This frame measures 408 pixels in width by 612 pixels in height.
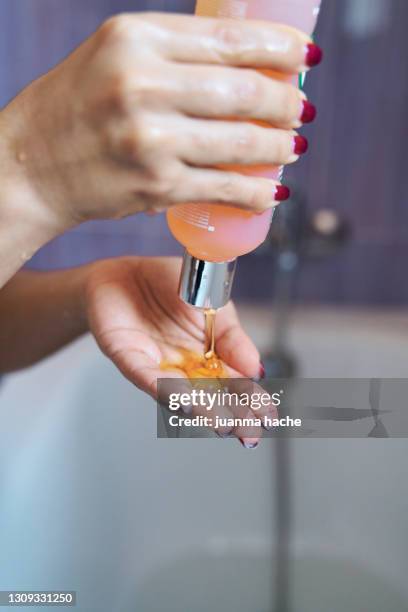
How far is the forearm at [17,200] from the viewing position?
301 mm

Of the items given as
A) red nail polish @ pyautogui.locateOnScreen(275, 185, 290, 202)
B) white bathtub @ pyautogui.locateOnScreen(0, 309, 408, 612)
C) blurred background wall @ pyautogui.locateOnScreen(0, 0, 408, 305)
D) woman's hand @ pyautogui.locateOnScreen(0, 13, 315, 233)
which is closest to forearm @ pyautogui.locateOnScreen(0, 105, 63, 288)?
woman's hand @ pyautogui.locateOnScreen(0, 13, 315, 233)

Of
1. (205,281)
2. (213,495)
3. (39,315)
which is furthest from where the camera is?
(213,495)

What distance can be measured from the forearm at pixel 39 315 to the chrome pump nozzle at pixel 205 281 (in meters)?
0.16

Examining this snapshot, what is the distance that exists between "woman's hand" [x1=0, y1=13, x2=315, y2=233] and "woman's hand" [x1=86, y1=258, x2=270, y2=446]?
0.46ft

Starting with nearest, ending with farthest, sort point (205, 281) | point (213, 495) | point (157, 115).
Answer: point (157, 115) < point (205, 281) < point (213, 495)

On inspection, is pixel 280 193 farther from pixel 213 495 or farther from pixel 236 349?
pixel 213 495

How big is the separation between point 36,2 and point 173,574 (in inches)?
32.1

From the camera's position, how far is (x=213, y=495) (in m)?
0.84

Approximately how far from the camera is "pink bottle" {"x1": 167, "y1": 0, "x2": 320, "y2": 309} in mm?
312

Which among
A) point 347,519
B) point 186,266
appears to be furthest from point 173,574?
point 186,266

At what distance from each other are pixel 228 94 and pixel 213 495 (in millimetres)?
671

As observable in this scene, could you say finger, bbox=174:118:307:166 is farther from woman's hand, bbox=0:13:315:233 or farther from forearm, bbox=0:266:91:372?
forearm, bbox=0:266:91:372

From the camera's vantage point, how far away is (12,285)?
2.06 feet

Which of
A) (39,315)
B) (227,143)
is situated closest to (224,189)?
(227,143)
